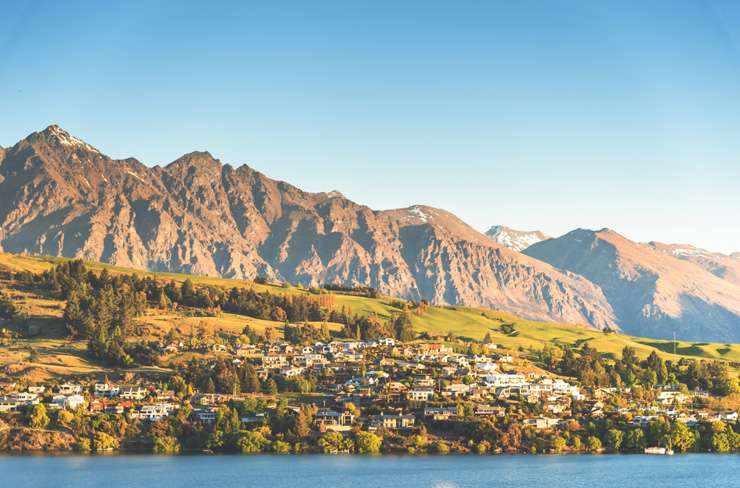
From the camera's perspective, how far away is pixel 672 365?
19325cm

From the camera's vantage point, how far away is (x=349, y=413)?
127812mm

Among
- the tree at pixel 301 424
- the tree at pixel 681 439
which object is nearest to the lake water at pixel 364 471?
the tree at pixel 301 424

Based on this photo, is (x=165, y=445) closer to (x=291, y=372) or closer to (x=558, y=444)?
(x=291, y=372)

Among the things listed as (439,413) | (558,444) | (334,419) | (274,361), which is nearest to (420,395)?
(439,413)

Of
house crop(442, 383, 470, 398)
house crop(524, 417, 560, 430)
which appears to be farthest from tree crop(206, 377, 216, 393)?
house crop(524, 417, 560, 430)

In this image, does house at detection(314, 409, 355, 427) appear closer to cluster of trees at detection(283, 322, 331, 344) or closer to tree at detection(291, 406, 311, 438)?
tree at detection(291, 406, 311, 438)

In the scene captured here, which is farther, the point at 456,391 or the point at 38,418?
the point at 456,391

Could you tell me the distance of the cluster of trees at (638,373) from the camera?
16575cm

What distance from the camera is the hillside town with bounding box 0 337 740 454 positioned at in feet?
397

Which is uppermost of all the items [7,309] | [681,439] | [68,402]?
[7,309]

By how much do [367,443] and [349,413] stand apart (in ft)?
27.1

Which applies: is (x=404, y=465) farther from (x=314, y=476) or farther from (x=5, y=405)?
(x=5, y=405)

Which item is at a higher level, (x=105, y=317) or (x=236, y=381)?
(x=105, y=317)

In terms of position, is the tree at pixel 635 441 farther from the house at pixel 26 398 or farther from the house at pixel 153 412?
the house at pixel 26 398
